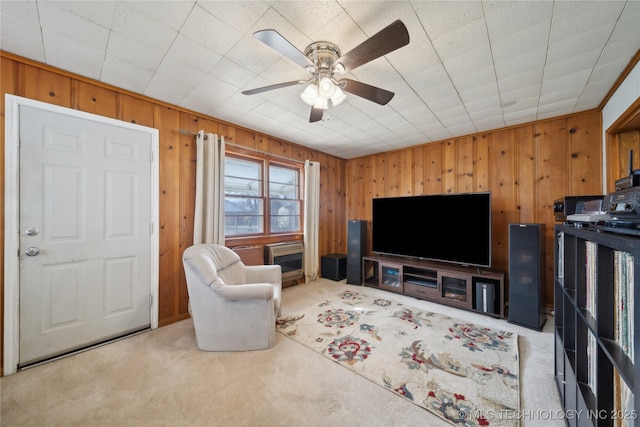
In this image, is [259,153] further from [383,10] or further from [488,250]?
[488,250]

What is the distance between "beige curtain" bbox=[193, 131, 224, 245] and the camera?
2803mm

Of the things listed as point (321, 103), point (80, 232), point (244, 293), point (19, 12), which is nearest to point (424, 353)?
point (244, 293)

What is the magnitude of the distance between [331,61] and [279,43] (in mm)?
527

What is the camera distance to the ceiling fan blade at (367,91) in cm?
167

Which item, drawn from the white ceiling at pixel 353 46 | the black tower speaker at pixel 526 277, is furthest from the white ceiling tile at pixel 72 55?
the black tower speaker at pixel 526 277

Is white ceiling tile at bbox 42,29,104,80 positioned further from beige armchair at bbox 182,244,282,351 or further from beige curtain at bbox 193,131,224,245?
beige armchair at bbox 182,244,282,351

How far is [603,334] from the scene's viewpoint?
0.88 meters

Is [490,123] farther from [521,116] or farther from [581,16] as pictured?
[581,16]

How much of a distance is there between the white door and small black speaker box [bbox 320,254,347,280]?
2.71 metres

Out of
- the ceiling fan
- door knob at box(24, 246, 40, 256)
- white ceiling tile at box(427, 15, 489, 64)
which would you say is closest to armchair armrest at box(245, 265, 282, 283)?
door knob at box(24, 246, 40, 256)

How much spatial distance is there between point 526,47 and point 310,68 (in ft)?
5.12

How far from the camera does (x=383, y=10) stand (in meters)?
1.39

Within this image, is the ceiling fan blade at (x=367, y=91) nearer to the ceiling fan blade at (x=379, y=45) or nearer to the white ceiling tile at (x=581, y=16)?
the ceiling fan blade at (x=379, y=45)

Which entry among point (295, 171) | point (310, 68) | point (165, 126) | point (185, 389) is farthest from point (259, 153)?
point (185, 389)
